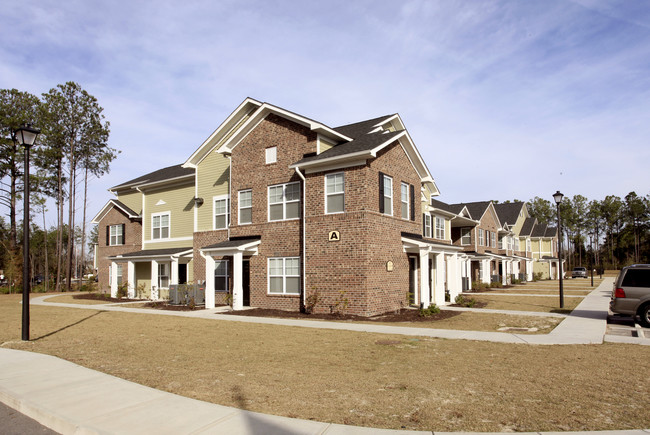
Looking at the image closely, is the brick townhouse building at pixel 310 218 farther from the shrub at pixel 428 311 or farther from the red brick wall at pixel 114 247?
the red brick wall at pixel 114 247

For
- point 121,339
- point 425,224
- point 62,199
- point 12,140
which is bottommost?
point 121,339

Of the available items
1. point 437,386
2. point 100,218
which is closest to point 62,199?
point 100,218

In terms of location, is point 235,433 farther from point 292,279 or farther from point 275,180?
point 275,180

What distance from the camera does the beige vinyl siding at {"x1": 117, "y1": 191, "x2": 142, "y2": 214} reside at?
31.1 metres

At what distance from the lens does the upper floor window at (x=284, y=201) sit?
18797mm

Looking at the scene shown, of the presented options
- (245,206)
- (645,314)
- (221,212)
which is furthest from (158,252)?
(645,314)

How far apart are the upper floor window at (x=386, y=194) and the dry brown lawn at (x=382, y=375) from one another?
651 cm

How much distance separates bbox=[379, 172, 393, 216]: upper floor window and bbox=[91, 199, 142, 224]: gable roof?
18.7m

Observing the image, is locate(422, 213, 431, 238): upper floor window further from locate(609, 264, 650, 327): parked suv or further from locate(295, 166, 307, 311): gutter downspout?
locate(609, 264, 650, 327): parked suv

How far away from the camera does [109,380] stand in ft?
24.1

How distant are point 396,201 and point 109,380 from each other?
13.8m

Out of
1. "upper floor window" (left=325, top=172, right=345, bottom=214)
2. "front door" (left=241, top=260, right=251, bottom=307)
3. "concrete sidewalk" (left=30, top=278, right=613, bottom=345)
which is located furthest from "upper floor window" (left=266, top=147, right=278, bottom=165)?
"concrete sidewalk" (left=30, top=278, right=613, bottom=345)

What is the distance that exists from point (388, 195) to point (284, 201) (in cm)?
439

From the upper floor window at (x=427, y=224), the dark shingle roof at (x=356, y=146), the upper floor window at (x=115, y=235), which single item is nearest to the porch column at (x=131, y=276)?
the upper floor window at (x=115, y=235)
